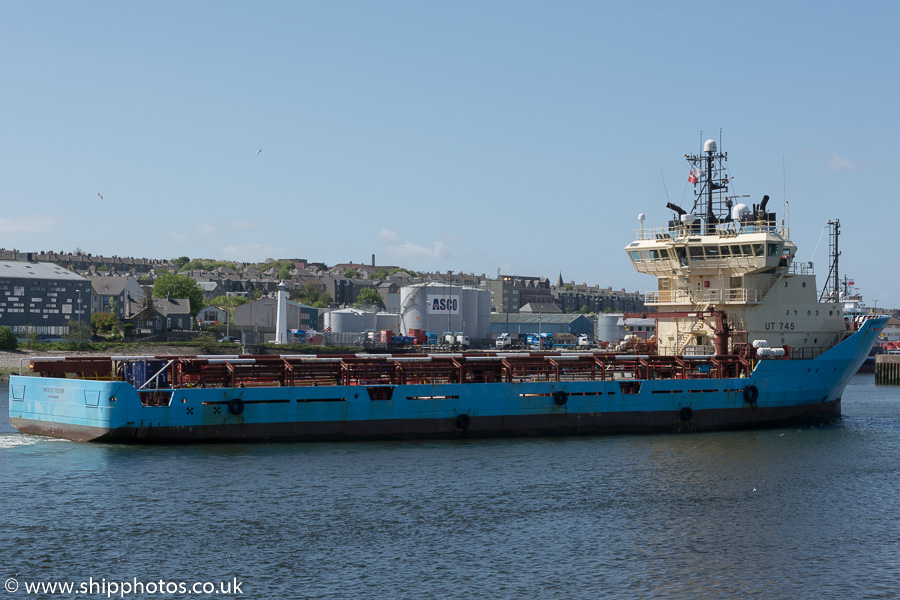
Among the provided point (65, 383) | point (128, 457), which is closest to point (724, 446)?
point (128, 457)

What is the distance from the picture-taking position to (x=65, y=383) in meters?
32.9

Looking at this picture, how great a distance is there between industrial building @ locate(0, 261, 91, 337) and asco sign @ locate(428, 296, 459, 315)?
40.6 m

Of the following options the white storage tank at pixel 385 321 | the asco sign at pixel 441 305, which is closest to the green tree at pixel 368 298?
the white storage tank at pixel 385 321

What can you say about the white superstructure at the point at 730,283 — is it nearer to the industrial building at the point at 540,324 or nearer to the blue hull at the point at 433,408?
the blue hull at the point at 433,408

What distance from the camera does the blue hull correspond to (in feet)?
107

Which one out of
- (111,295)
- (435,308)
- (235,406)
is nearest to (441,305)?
(435,308)

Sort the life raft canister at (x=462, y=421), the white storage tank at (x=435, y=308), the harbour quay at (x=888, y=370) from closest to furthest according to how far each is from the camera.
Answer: the life raft canister at (x=462, y=421) < the harbour quay at (x=888, y=370) < the white storage tank at (x=435, y=308)

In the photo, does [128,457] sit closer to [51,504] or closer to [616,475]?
[51,504]

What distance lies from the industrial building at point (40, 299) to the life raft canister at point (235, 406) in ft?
244

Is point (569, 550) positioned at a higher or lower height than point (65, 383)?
lower

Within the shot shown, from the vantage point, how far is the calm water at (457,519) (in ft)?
64.5

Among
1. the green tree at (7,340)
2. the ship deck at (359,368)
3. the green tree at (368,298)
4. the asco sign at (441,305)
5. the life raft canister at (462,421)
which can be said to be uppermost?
the green tree at (368,298)

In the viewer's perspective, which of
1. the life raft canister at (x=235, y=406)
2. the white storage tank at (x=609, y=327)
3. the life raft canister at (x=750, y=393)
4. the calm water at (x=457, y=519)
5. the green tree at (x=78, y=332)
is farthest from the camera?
the white storage tank at (x=609, y=327)

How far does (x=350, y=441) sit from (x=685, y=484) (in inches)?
511
